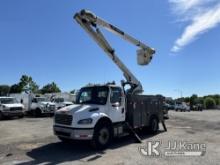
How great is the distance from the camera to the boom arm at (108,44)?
13.4 meters

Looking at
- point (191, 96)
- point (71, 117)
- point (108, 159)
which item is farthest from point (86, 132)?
point (191, 96)

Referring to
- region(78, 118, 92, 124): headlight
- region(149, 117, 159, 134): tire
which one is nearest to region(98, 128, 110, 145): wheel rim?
region(78, 118, 92, 124): headlight

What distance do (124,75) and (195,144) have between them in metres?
5.58

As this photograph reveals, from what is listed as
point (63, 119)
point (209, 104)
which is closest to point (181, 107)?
point (209, 104)

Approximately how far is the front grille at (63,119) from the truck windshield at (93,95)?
138 centimetres

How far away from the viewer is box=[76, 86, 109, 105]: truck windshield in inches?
445

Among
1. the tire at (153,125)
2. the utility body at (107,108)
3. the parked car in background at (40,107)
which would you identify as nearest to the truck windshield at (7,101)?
the parked car in background at (40,107)

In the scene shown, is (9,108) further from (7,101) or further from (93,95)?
(93,95)

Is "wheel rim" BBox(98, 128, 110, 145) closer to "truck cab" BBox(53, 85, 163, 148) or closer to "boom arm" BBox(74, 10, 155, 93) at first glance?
"truck cab" BBox(53, 85, 163, 148)

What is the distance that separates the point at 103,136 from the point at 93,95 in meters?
1.87

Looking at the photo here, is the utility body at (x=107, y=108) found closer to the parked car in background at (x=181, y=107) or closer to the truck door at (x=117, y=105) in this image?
the truck door at (x=117, y=105)

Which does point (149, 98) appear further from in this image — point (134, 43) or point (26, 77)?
point (26, 77)

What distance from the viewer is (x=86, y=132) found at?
988cm

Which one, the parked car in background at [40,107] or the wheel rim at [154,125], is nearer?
the wheel rim at [154,125]
